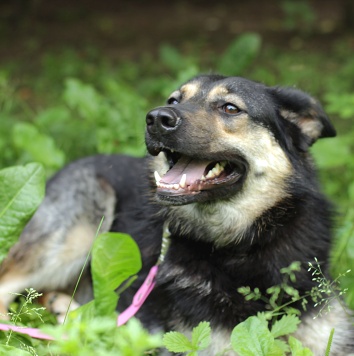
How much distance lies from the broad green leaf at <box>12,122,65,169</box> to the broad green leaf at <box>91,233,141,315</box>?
2.35m

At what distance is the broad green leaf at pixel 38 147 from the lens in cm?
→ 539

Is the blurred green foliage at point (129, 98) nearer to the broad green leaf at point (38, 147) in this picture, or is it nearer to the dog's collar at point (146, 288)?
the broad green leaf at point (38, 147)

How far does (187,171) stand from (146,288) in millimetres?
703

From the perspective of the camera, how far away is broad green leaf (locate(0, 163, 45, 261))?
3.62m

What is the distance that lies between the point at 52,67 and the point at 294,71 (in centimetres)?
340

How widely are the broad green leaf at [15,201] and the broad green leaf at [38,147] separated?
1.72 metres

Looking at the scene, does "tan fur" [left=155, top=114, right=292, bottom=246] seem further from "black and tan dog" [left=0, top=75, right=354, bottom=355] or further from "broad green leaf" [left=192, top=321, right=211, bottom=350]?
"broad green leaf" [left=192, top=321, right=211, bottom=350]

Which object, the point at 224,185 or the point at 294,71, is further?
the point at 294,71

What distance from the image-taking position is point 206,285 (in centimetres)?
354

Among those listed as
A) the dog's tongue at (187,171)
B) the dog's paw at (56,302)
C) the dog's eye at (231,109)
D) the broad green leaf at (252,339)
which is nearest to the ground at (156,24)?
the dog's paw at (56,302)

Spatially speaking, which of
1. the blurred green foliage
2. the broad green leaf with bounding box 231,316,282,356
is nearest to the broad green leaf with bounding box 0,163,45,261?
the broad green leaf with bounding box 231,316,282,356

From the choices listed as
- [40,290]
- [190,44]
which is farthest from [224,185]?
[190,44]

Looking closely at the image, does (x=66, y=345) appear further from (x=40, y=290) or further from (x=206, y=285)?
(x=40, y=290)

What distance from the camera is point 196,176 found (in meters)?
3.46
